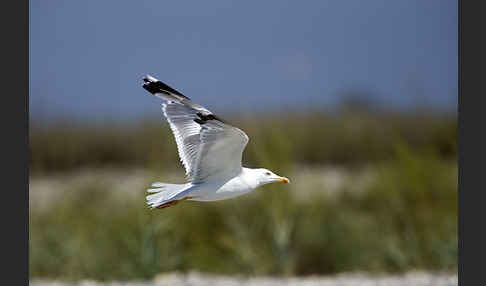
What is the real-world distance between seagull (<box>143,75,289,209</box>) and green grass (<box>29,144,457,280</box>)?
2.88 m

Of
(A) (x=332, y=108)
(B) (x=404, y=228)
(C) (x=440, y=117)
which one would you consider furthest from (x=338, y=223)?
(A) (x=332, y=108)

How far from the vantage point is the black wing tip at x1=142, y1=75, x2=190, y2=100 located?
3166 millimetres

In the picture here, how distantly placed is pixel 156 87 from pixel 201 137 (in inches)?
17.3

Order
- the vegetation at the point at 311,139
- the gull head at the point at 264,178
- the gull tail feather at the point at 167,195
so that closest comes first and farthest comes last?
the gull tail feather at the point at 167,195, the gull head at the point at 264,178, the vegetation at the point at 311,139

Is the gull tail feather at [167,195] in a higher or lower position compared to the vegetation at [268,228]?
higher

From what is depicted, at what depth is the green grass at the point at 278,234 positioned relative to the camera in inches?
250

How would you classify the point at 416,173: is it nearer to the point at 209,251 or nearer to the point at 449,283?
the point at 449,283

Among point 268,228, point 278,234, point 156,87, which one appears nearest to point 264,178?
point 156,87

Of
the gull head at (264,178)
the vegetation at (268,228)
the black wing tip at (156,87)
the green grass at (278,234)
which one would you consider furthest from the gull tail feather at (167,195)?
the green grass at (278,234)

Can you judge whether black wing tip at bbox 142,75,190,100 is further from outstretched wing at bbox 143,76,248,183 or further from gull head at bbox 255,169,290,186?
gull head at bbox 255,169,290,186

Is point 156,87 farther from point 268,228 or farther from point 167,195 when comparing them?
point 268,228

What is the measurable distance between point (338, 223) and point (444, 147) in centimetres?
210

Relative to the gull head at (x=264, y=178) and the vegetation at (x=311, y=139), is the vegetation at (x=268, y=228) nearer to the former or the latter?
the vegetation at (x=311, y=139)

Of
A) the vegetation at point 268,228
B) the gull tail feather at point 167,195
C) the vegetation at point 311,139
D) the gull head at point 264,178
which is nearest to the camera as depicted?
the gull tail feather at point 167,195
